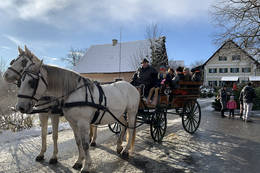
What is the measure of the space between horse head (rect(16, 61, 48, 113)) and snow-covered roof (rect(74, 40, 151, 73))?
21041 millimetres

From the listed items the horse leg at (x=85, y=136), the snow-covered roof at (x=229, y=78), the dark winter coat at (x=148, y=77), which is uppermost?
the snow-covered roof at (x=229, y=78)

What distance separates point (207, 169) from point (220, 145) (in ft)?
6.53

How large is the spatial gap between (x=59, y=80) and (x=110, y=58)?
23682mm

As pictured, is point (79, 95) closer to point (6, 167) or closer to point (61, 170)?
point (61, 170)

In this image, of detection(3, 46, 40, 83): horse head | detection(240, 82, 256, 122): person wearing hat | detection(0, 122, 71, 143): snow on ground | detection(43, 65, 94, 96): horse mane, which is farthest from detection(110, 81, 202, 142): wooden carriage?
detection(240, 82, 256, 122): person wearing hat

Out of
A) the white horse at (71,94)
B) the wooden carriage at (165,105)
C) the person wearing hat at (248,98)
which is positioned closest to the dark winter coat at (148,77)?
the wooden carriage at (165,105)

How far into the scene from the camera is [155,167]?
3863mm

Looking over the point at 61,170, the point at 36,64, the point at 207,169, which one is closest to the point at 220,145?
the point at 207,169

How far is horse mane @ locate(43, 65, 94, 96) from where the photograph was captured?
3.32 m

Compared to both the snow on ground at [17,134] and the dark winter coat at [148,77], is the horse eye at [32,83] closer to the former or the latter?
the dark winter coat at [148,77]

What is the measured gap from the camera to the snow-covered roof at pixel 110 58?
25.1m

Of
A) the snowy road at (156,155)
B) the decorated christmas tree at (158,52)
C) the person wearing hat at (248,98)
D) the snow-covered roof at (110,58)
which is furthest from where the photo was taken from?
the snow-covered roof at (110,58)

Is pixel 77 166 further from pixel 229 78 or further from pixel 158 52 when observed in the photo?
pixel 229 78

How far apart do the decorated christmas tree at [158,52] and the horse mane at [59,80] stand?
14594mm
